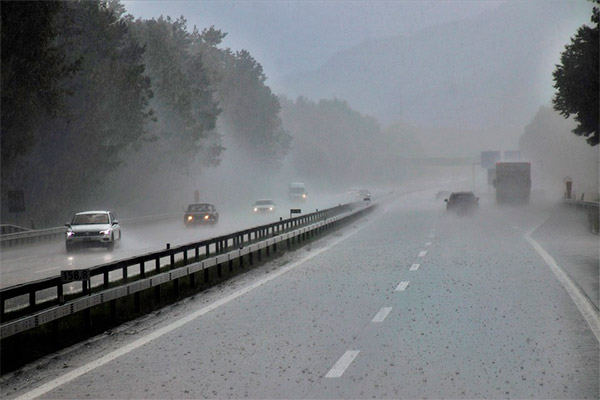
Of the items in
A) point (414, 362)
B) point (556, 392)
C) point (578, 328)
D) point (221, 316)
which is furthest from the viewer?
point (221, 316)

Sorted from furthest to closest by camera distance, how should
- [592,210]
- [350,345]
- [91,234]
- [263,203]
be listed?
[263,203] → [592,210] → [91,234] → [350,345]

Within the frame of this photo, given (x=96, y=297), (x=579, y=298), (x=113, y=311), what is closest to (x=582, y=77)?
(x=579, y=298)

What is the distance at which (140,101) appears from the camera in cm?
6544

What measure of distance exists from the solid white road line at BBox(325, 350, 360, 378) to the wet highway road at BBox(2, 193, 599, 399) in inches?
0.9

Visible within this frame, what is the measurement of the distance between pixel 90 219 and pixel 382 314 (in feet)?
76.8

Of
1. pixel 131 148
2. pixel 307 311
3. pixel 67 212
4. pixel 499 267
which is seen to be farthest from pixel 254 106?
pixel 307 311

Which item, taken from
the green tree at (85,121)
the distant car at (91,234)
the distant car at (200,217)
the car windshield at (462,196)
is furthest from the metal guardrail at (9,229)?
the car windshield at (462,196)

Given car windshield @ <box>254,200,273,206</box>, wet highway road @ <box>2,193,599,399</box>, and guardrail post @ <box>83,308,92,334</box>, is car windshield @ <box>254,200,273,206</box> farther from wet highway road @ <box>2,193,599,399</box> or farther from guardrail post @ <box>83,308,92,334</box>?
guardrail post @ <box>83,308,92,334</box>

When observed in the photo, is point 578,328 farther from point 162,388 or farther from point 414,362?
point 162,388

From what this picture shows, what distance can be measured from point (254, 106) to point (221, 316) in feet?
357

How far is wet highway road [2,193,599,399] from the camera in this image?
30.9 feet

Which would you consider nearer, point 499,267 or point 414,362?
point 414,362

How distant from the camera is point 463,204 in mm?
60344

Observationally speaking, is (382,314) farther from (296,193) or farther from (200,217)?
(296,193)
